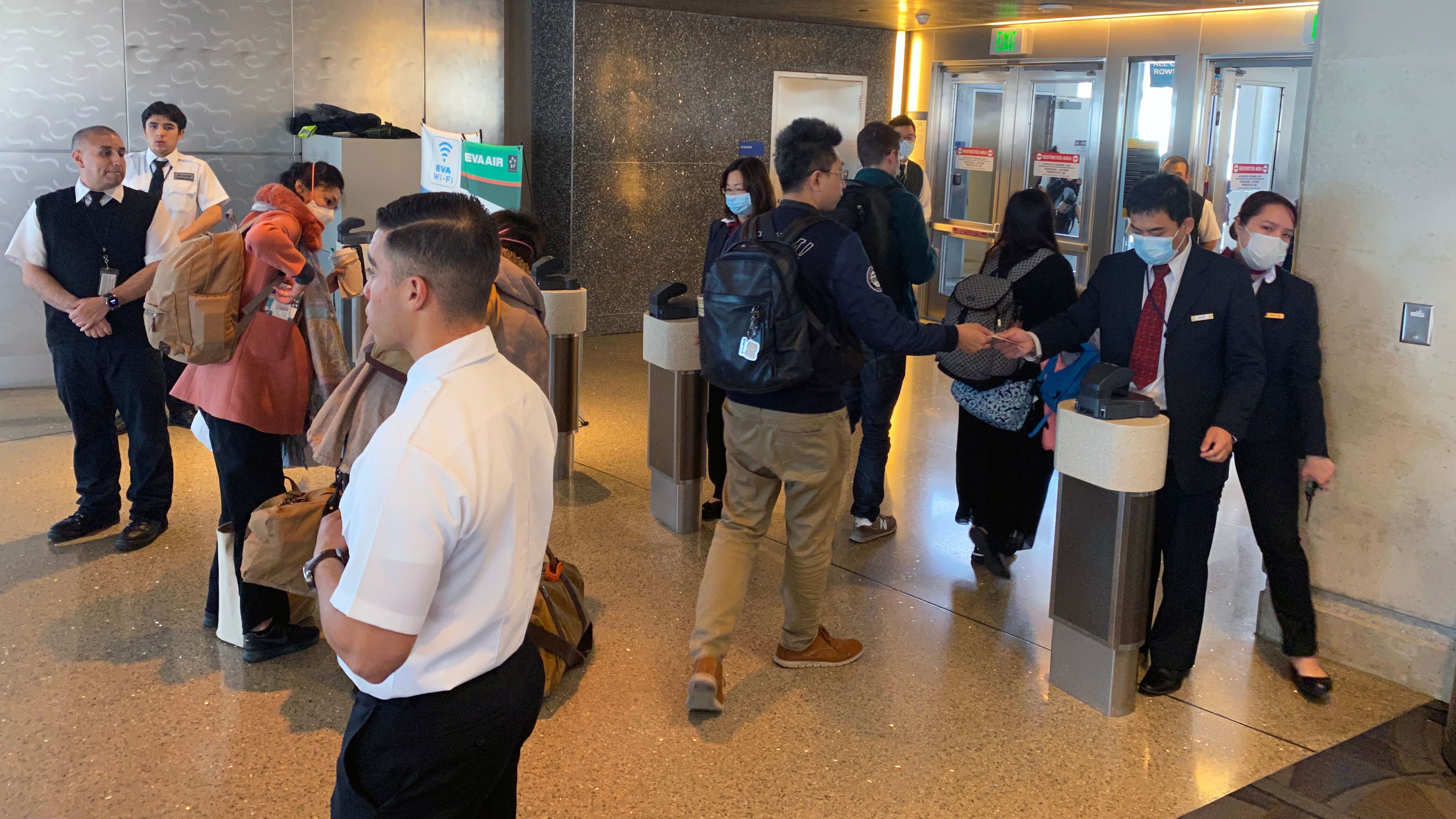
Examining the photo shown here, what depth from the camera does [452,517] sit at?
1.67 m

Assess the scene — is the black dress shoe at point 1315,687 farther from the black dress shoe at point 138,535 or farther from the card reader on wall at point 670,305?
the black dress shoe at point 138,535

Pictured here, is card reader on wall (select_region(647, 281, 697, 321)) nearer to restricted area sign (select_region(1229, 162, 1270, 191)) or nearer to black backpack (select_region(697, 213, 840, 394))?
black backpack (select_region(697, 213, 840, 394))

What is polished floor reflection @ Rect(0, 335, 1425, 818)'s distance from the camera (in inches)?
128

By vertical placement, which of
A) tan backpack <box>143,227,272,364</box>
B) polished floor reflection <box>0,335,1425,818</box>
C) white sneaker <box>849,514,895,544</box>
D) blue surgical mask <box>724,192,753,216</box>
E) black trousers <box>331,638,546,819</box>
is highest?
blue surgical mask <box>724,192,753,216</box>

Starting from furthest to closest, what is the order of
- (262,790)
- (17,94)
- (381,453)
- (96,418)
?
1. (17,94)
2. (96,418)
3. (262,790)
4. (381,453)

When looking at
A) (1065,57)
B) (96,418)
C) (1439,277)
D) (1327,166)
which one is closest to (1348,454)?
(1439,277)

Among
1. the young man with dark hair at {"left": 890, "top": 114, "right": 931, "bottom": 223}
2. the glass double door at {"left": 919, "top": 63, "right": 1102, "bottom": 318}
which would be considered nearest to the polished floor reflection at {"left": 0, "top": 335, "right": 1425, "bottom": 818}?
the young man with dark hair at {"left": 890, "top": 114, "right": 931, "bottom": 223}

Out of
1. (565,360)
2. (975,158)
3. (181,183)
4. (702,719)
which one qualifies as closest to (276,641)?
(702,719)

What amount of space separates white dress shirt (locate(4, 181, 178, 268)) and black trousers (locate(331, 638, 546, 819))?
3724 mm

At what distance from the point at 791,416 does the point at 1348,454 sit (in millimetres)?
1985

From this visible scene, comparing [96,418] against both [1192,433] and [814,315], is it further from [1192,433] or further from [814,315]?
[1192,433]

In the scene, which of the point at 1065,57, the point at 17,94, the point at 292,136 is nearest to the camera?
the point at 17,94

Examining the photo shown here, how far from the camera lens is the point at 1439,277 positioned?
381 cm

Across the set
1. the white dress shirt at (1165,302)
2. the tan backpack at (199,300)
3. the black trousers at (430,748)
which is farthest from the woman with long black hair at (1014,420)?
the black trousers at (430,748)
